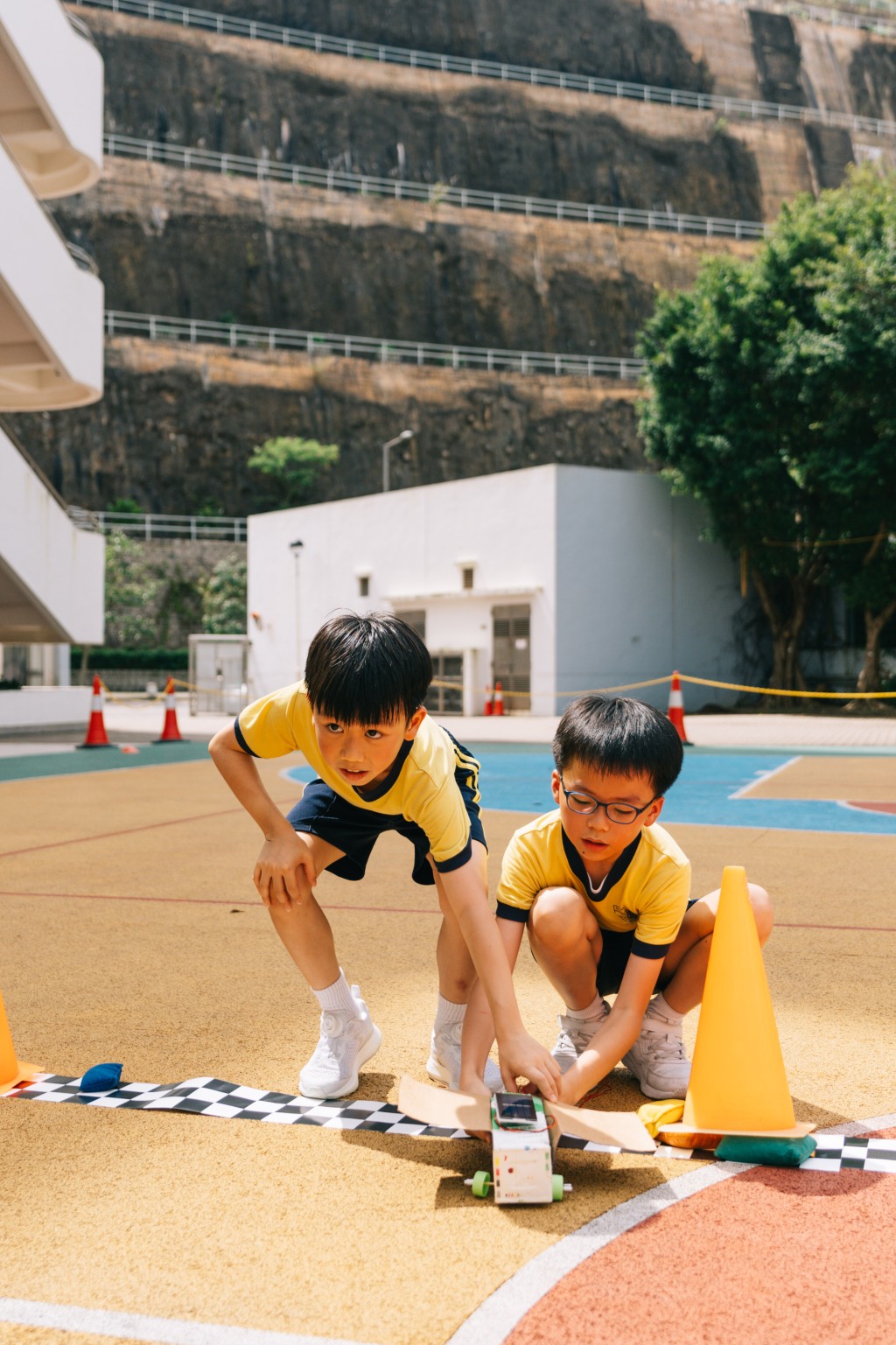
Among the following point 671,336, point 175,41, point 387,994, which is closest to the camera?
point 387,994

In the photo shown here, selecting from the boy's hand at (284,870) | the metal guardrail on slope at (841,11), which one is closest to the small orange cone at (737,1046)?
the boy's hand at (284,870)

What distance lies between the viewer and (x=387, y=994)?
3.91 m

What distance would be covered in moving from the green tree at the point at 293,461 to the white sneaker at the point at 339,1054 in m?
48.9

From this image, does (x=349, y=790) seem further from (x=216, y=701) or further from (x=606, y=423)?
(x=606, y=423)

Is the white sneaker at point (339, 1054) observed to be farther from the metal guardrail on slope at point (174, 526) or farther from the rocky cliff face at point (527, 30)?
the rocky cliff face at point (527, 30)

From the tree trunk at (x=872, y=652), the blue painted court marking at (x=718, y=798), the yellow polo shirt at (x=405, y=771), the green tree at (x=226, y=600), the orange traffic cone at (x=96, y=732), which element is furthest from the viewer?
the green tree at (x=226, y=600)

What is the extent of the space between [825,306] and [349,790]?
1031 inches

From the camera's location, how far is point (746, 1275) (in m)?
1.99

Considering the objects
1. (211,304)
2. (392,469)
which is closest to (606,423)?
(392,469)

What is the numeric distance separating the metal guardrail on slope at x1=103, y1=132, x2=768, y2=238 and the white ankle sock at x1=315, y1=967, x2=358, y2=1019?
57792 mm

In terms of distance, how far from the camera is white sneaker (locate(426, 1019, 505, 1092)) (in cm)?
292

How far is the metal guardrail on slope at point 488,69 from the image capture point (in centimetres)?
5911

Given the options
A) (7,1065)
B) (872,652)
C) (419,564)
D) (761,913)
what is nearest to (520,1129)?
(761,913)

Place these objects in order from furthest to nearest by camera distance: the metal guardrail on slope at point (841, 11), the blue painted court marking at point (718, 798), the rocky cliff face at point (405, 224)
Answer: the metal guardrail on slope at point (841, 11), the rocky cliff face at point (405, 224), the blue painted court marking at point (718, 798)
